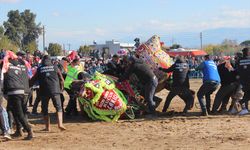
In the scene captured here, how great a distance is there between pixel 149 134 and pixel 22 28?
7204cm

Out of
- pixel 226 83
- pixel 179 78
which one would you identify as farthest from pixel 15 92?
pixel 226 83

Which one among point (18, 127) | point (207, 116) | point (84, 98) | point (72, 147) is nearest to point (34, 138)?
point (18, 127)

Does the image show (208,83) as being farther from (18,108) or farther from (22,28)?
(22,28)

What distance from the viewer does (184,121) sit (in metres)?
12.0

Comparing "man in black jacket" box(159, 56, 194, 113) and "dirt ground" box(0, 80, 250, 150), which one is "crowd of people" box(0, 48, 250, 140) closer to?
"man in black jacket" box(159, 56, 194, 113)

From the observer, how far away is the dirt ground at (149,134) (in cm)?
918

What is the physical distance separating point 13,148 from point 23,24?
73.6 meters

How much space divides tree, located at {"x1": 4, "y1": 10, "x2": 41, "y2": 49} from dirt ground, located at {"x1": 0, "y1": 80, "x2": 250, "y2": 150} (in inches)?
2623

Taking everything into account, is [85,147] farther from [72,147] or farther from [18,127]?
[18,127]

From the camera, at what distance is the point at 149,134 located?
10.3m

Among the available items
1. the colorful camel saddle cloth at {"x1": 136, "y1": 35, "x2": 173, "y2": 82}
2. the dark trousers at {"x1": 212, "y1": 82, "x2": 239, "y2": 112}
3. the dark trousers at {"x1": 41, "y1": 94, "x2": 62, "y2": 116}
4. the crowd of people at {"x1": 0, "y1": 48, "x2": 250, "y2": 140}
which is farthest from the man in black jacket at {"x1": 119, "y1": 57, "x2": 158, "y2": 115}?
the dark trousers at {"x1": 41, "y1": 94, "x2": 62, "y2": 116}

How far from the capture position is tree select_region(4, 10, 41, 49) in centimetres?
7706

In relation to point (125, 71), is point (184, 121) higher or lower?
lower

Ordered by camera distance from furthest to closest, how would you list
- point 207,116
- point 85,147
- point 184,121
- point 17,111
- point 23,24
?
point 23,24, point 207,116, point 184,121, point 17,111, point 85,147
